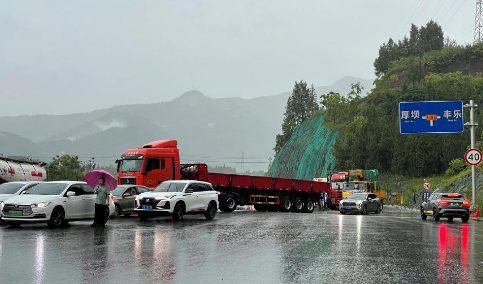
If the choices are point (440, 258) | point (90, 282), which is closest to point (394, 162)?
point (440, 258)

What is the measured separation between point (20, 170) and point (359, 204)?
22406 millimetres

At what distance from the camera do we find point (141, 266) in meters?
10.3

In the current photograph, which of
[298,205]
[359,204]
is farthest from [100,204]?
[359,204]

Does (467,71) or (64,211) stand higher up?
(467,71)

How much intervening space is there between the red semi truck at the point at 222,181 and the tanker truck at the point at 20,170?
31.6 ft

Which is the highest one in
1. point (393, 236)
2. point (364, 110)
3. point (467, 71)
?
point (467, 71)

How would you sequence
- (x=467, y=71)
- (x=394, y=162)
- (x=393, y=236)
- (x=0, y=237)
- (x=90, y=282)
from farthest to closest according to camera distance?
(x=467, y=71) → (x=394, y=162) → (x=393, y=236) → (x=0, y=237) → (x=90, y=282)

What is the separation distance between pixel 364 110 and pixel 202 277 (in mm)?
88606

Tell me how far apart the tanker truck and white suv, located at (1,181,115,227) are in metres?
16.0

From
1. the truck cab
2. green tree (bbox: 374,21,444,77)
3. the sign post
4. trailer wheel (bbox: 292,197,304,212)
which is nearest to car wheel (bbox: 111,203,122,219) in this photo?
the truck cab

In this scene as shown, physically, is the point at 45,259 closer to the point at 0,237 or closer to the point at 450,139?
the point at 0,237

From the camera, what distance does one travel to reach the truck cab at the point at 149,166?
2862 centimetres

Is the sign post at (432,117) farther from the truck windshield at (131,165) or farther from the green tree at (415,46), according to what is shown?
the green tree at (415,46)

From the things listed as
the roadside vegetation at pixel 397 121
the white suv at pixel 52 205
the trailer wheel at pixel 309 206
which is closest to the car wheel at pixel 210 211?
the white suv at pixel 52 205
